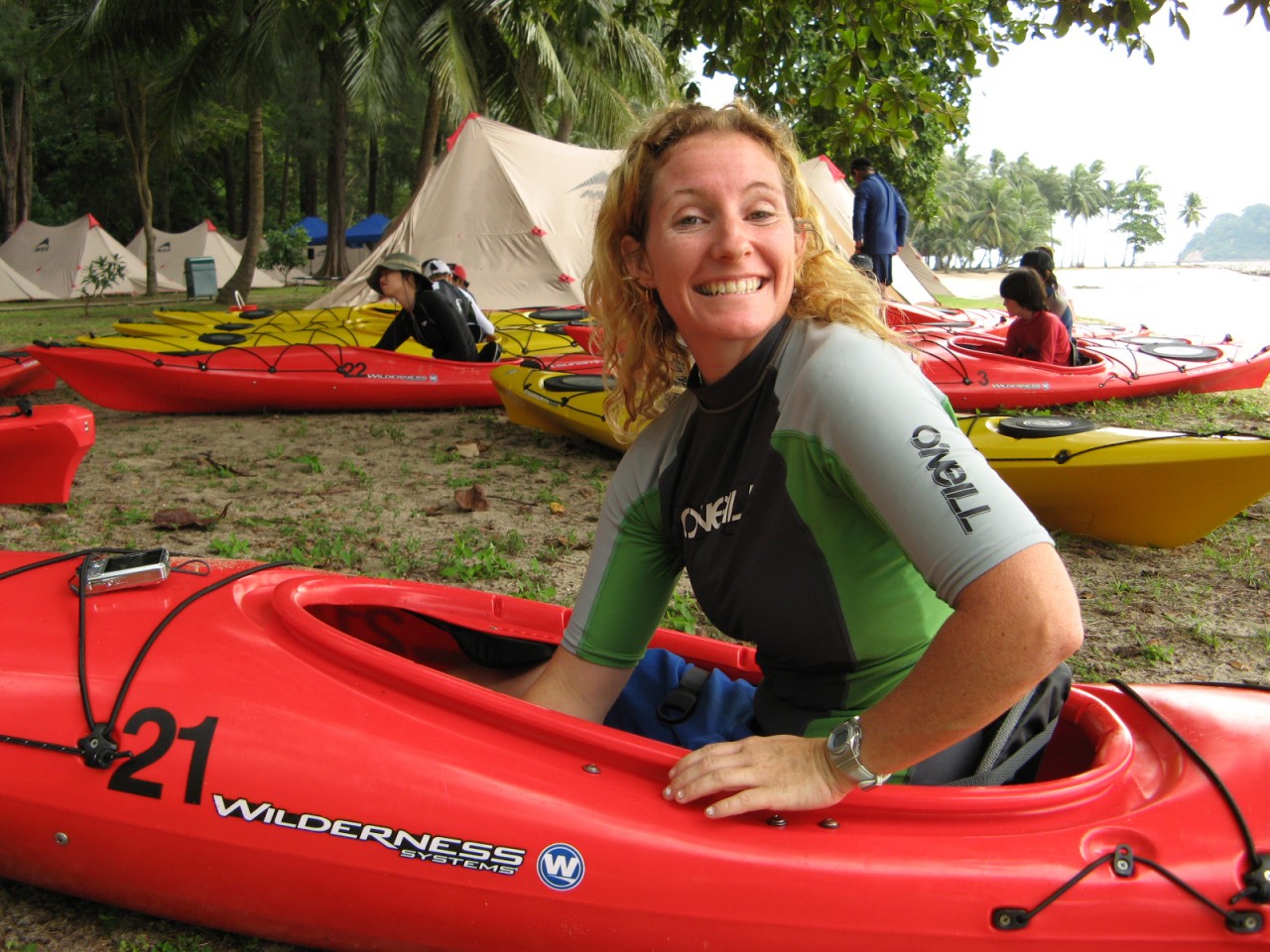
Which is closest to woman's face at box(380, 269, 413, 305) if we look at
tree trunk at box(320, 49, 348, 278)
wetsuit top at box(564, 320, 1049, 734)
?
wetsuit top at box(564, 320, 1049, 734)

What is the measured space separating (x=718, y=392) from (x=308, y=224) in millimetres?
31667

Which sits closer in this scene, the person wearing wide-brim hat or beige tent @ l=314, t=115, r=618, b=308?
the person wearing wide-brim hat

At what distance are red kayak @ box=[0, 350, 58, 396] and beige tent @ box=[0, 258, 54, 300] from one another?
567 inches

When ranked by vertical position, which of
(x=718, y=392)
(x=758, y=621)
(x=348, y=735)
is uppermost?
(x=718, y=392)

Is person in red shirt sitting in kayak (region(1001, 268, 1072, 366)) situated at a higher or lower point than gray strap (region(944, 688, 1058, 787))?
higher

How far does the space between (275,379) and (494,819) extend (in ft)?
19.0

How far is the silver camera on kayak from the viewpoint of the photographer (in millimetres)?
2020

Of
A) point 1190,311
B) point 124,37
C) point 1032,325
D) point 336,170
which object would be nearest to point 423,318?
point 1032,325

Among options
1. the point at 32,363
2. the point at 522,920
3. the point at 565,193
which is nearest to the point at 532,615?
the point at 522,920

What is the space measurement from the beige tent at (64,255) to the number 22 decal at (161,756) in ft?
69.7

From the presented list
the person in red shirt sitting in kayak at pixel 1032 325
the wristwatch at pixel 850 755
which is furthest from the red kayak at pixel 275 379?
the wristwatch at pixel 850 755

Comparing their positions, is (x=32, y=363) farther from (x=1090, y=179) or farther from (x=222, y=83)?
(x=1090, y=179)

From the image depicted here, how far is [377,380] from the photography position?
6887 mm

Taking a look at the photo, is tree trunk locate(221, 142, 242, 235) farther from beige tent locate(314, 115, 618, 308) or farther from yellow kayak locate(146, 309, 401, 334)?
yellow kayak locate(146, 309, 401, 334)
